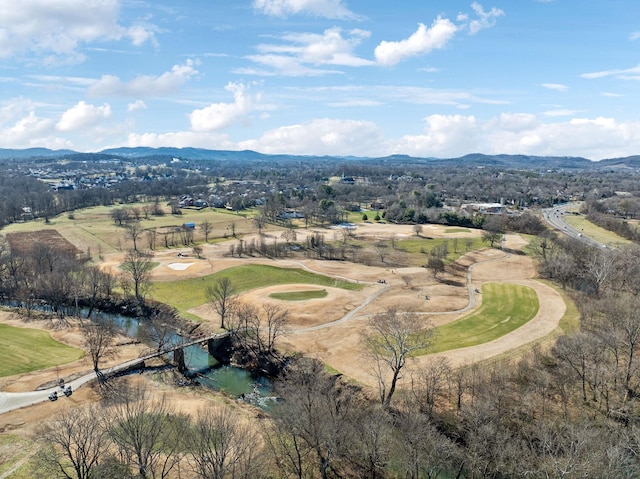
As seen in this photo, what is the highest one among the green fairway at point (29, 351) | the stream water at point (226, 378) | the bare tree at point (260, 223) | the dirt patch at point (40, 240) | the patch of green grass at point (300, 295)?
the bare tree at point (260, 223)

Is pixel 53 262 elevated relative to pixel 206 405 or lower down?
elevated

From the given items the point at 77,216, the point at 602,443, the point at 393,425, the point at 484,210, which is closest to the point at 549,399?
the point at 602,443

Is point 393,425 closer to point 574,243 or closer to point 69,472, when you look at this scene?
point 69,472

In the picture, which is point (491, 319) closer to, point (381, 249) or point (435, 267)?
point (435, 267)

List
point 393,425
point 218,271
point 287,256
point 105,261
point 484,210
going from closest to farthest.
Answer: point 393,425 → point 218,271 → point 105,261 → point 287,256 → point 484,210

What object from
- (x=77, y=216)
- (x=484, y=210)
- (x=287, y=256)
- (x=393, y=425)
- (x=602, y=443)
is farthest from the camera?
(x=484, y=210)

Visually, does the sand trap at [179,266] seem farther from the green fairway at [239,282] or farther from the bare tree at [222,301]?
the bare tree at [222,301]

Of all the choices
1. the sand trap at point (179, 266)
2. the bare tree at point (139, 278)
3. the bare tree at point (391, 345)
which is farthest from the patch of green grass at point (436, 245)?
the bare tree at point (139, 278)
